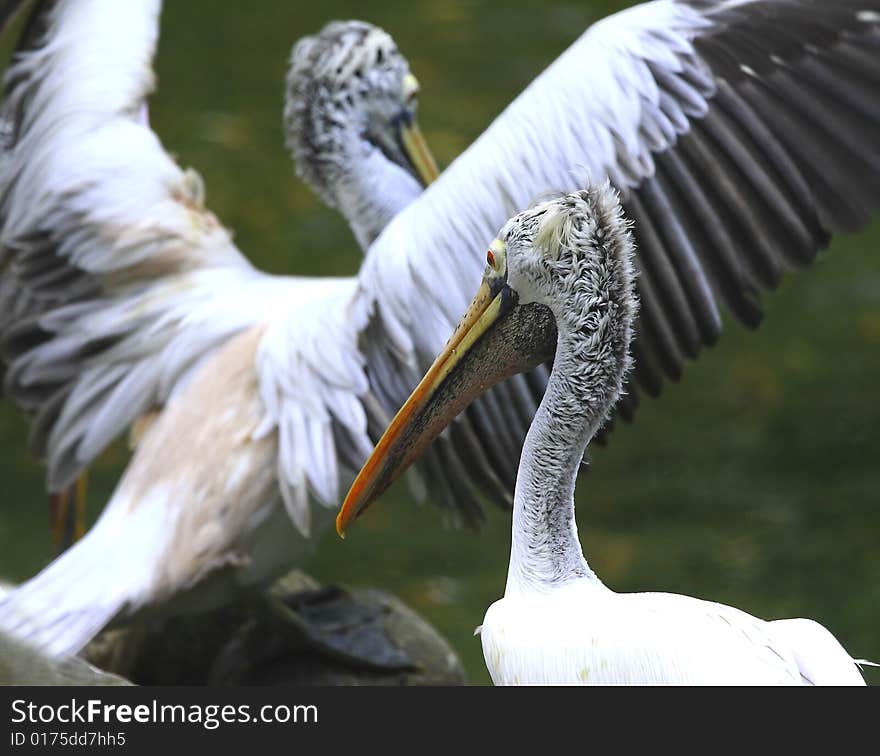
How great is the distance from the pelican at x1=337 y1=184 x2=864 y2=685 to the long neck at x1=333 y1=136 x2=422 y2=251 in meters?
1.79

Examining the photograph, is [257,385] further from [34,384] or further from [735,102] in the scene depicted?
[735,102]

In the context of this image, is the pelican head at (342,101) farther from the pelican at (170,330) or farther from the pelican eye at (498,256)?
the pelican eye at (498,256)

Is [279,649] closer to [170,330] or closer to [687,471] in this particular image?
[170,330]

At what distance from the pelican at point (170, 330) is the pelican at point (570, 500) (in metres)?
0.93

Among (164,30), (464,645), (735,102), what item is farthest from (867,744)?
(164,30)

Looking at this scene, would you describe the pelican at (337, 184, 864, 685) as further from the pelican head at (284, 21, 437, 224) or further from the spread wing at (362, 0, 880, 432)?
the pelican head at (284, 21, 437, 224)

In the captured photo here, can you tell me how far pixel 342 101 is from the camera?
16.1ft

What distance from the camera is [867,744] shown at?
269 cm

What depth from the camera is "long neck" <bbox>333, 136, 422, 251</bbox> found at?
15.8 ft

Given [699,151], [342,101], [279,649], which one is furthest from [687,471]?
[699,151]

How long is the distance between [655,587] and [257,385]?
2.03m

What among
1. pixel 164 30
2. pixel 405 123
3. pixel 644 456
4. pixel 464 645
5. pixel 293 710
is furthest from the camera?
pixel 164 30

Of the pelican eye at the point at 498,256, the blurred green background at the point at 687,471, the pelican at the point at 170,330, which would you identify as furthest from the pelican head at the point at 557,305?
the blurred green background at the point at 687,471

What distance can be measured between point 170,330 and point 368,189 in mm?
768
